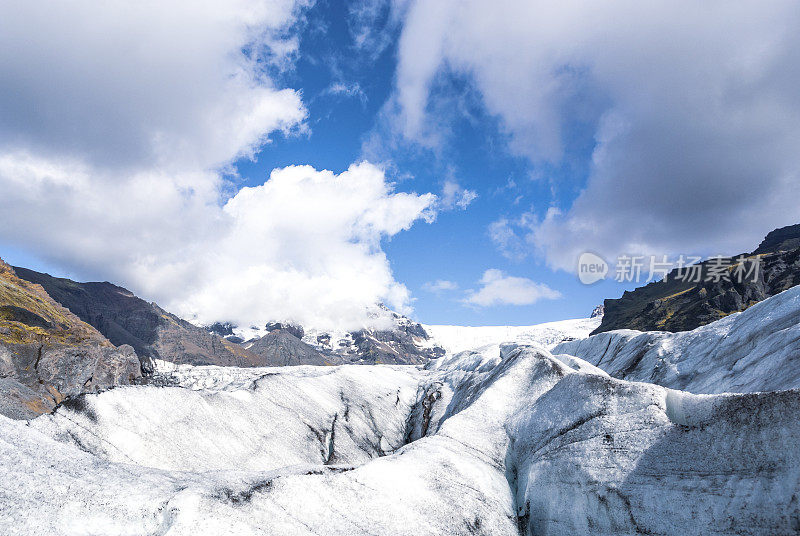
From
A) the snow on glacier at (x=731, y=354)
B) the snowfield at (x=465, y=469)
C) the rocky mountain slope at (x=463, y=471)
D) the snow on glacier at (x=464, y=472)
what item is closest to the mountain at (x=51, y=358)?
the snowfield at (x=465, y=469)

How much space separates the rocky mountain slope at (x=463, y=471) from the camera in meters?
11.7

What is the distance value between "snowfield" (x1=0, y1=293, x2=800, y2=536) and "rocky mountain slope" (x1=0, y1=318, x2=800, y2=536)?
6 centimetres

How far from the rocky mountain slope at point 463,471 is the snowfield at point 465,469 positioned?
0.06 metres

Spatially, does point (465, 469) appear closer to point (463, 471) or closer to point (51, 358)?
point (463, 471)

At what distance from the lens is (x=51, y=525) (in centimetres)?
1028

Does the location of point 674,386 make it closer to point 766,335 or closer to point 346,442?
point 766,335

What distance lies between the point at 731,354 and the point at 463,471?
90.8 ft

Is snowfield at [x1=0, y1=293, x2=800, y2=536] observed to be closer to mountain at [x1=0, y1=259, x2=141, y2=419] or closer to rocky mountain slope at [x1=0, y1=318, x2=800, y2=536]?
rocky mountain slope at [x1=0, y1=318, x2=800, y2=536]

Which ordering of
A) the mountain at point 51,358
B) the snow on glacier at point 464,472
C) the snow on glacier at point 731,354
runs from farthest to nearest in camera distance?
1. the mountain at point 51,358
2. the snow on glacier at point 731,354
3. the snow on glacier at point 464,472

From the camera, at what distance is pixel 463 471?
62.2 ft

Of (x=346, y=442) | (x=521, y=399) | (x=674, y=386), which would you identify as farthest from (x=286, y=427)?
(x=674, y=386)

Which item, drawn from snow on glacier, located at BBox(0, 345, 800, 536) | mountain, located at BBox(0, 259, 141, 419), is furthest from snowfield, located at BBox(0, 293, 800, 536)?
mountain, located at BBox(0, 259, 141, 419)

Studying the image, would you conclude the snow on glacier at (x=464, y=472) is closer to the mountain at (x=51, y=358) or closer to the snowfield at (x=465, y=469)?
the snowfield at (x=465, y=469)

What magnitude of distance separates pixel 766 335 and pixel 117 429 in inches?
1787
